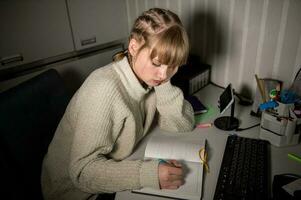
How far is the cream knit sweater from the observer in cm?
79

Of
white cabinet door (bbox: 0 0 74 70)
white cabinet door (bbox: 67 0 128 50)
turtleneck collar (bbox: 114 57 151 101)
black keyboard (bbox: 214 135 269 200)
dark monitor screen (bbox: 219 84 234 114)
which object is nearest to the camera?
black keyboard (bbox: 214 135 269 200)

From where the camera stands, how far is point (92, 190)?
0.82 m

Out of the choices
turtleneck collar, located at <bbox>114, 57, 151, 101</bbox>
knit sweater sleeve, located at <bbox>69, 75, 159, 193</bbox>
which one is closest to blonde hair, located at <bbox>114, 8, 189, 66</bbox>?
turtleneck collar, located at <bbox>114, 57, 151, 101</bbox>

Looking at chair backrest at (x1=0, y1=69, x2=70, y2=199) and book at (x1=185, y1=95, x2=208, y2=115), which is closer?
chair backrest at (x1=0, y1=69, x2=70, y2=199)

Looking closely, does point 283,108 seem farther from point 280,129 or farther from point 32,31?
point 32,31

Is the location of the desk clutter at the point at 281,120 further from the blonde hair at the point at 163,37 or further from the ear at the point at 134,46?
the ear at the point at 134,46

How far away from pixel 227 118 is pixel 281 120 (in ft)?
0.84

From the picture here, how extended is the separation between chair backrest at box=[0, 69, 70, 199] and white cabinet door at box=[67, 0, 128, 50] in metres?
0.41

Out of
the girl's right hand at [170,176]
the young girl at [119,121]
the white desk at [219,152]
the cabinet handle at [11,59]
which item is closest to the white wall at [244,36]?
the white desk at [219,152]

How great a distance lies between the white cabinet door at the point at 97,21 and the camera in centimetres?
140

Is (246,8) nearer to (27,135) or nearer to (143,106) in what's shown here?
(143,106)

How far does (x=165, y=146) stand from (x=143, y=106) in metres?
0.20

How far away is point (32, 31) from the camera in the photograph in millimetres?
1246

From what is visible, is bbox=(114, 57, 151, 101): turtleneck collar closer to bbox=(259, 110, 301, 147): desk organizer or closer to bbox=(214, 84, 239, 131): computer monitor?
bbox=(214, 84, 239, 131): computer monitor
